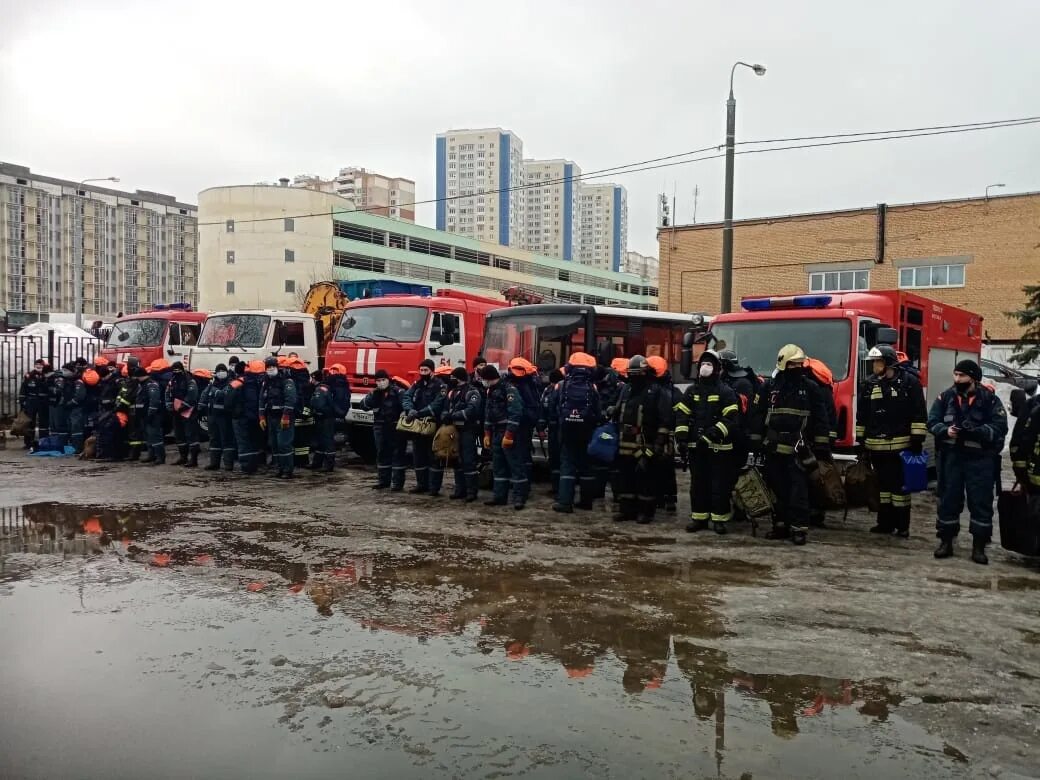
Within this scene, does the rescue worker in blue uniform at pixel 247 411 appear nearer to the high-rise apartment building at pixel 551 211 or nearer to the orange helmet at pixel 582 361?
the orange helmet at pixel 582 361

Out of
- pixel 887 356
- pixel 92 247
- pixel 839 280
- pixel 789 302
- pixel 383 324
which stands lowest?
pixel 887 356

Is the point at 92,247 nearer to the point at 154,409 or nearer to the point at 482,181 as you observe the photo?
the point at 482,181

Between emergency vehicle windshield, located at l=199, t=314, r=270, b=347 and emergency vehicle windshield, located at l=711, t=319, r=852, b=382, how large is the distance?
8.64m

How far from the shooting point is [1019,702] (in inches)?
167

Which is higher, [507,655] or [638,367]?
[638,367]

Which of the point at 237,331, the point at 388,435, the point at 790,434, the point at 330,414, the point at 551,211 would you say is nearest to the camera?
the point at 790,434

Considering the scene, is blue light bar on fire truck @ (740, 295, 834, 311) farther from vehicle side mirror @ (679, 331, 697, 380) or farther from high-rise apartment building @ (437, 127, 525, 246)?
high-rise apartment building @ (437, 127, 525, 246)

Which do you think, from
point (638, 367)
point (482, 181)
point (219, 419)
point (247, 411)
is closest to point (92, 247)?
point (482, 181)

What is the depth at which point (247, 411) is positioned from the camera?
12.5 meters

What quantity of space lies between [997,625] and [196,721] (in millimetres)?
4930

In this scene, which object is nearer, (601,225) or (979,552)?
(979,552)

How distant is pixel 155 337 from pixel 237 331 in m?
2.40

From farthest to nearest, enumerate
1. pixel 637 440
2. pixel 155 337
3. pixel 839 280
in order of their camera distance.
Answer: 1. pixel 839 280
2. pixel 155 337
3. pixel 637 440

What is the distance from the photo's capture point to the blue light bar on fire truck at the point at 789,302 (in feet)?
34.3
